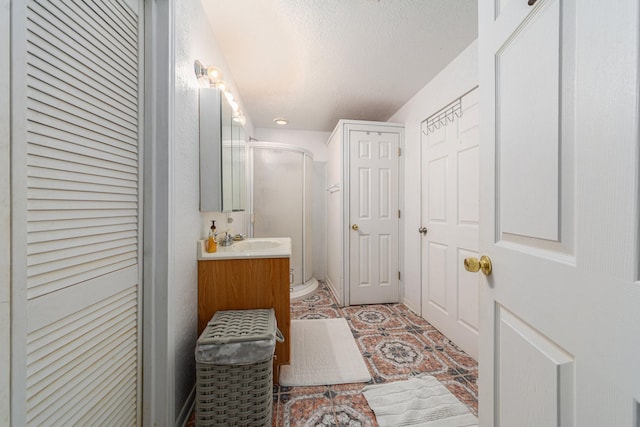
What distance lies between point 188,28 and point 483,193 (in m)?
1.54

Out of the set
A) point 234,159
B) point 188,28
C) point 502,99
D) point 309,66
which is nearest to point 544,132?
point 502,99

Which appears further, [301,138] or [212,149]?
[301,138]

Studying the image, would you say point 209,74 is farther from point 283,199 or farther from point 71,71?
point 283,199

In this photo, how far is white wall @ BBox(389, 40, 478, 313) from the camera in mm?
1949

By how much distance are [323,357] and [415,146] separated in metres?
2.09

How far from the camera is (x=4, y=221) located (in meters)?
0.51

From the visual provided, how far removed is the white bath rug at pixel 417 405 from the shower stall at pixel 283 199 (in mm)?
1566

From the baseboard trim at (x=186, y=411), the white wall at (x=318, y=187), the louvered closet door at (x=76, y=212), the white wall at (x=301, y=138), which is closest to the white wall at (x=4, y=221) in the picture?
the louvered closet door at (x=76, y=212)

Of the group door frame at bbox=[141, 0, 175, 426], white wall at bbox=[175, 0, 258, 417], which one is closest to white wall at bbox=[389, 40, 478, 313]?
white wall at bbox=[175, 0, 258, 417]

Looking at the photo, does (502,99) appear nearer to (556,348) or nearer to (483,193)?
(483,193)

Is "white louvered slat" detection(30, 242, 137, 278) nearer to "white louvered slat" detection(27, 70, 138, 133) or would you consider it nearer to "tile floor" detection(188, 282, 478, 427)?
"white louvered slat" detection(27, 70, 138, 133)

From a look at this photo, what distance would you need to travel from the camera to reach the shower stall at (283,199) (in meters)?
→ 2.90

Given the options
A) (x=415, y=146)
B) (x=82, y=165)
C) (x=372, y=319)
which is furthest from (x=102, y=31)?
(x=372, y=319)

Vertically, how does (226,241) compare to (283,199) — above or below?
below
